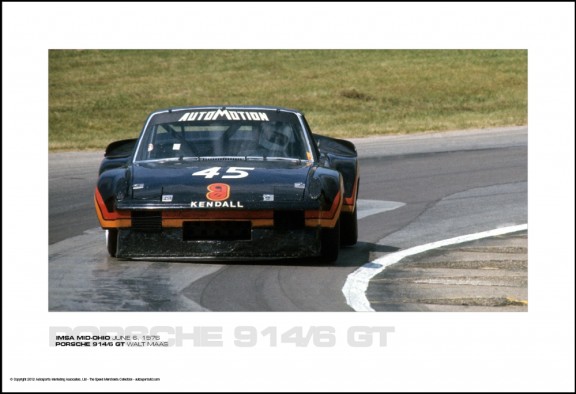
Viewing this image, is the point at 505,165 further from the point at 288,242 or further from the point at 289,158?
the point at 288,242

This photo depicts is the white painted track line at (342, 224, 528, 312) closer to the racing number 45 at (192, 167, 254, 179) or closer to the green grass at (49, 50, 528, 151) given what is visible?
the racing number 45 at (192, 167, 254, 179)

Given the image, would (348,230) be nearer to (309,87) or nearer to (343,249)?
(343,249)

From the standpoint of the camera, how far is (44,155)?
971 cm

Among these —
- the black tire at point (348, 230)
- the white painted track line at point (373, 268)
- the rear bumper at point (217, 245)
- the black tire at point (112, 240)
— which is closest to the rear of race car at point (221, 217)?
the rear bumper at point (217, 245)

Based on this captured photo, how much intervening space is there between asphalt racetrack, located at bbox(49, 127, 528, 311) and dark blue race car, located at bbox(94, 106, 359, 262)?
0.20 meters

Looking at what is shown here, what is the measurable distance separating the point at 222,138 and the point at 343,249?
1.36 metres

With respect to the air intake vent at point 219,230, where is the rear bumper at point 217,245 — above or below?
below

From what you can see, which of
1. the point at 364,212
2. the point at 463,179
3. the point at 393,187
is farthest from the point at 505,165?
the point at 364,212

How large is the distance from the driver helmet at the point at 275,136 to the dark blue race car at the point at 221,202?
30 mm

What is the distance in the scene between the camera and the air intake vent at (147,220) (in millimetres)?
8273

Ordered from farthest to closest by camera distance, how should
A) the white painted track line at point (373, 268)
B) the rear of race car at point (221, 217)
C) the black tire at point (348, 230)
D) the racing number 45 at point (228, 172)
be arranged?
the black tire at point (348, 230), the racing number 45 at point (228, 172), the rear of race car at point (221, 217), the white painted track line at point (373, 268)

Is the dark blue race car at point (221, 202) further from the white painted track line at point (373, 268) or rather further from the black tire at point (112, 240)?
the white painted track line at point (373, 268)

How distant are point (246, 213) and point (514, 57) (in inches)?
882

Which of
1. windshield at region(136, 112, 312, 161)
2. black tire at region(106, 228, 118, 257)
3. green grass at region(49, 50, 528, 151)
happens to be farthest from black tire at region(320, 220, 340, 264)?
green grass at region(49, 50, 528, 151)
